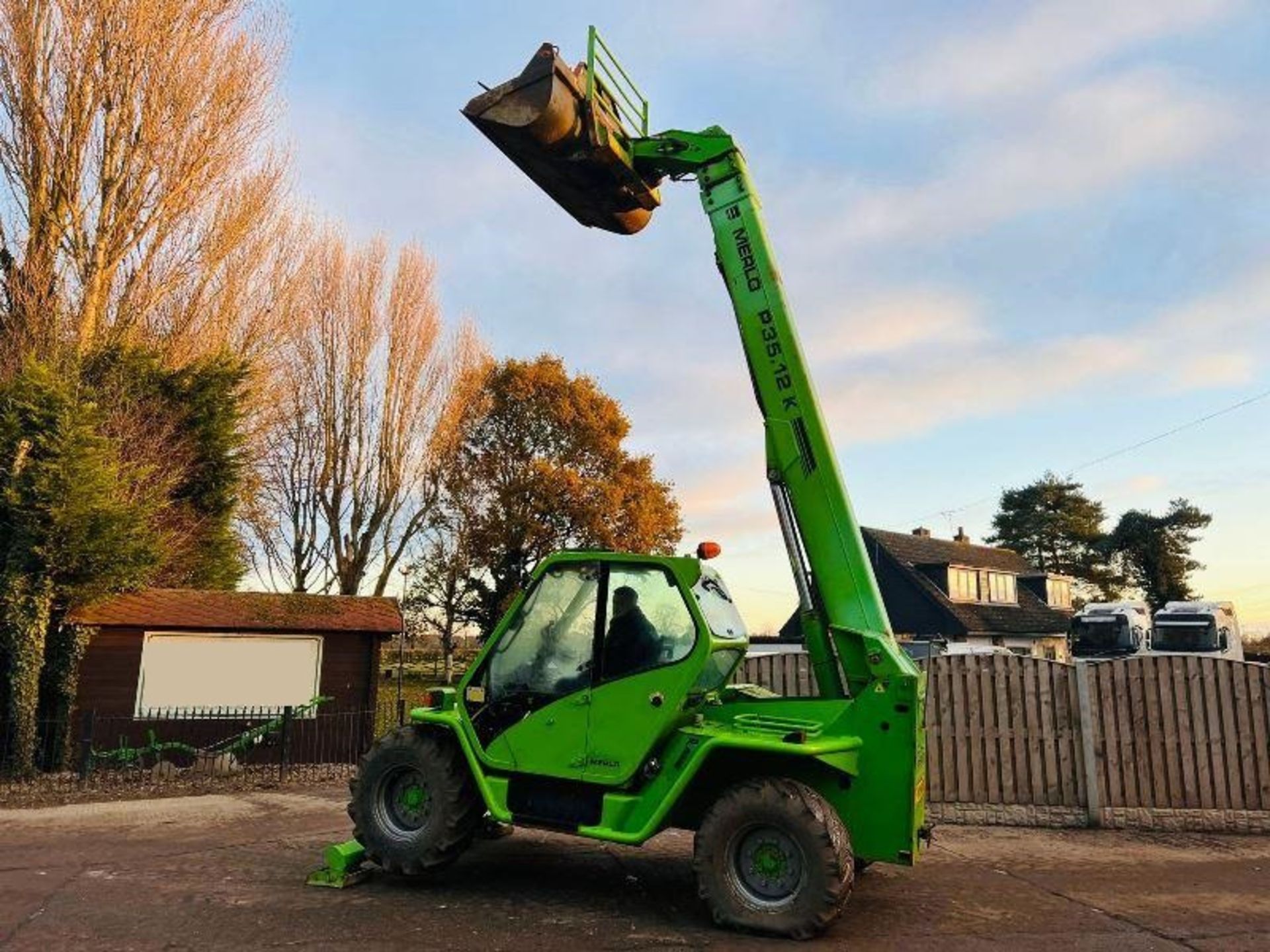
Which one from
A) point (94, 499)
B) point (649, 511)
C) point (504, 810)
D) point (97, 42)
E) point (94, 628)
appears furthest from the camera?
point (649, 511)

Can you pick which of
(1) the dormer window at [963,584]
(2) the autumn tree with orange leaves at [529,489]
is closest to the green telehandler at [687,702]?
(2) the autumn tree with orange leaves at [529,489]

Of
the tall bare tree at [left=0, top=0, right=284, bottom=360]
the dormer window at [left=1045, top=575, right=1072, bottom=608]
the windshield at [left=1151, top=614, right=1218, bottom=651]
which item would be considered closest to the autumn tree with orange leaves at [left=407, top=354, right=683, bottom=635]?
the tall bare tree at [left=0, top=0, right=284, bottom=360]

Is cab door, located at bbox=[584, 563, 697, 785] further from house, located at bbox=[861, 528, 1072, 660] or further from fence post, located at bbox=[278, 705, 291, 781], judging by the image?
house, located at bbox=[861, 528, 1072, 660]

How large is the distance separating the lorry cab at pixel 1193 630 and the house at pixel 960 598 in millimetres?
4361

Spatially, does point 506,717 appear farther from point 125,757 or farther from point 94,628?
point 94,628

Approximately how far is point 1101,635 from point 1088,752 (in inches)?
892

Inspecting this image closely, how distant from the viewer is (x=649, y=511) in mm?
26750

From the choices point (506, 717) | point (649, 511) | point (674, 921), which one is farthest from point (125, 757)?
point (649, 511)

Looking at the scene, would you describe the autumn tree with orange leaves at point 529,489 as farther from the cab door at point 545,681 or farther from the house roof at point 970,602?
the cab door at point 545,681

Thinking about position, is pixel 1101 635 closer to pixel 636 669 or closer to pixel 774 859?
pixel 774 859

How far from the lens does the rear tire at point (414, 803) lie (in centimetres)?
570

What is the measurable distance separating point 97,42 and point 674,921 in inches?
770

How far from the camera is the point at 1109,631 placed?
28.2m

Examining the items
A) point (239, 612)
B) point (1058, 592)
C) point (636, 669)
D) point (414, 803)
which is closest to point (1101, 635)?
point (1058, 592)
